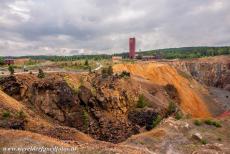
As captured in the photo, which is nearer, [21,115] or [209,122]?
[21,115]

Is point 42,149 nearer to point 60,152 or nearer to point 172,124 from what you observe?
point 60,152

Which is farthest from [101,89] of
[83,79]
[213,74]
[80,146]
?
[213,74]

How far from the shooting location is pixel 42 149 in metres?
21.8

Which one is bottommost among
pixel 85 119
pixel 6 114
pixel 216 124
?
pixel 85 119

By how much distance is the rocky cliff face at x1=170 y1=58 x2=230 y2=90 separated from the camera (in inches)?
5325

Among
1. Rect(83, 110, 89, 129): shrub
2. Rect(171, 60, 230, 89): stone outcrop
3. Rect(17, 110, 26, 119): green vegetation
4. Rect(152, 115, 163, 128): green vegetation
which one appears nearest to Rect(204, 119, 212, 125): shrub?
Rect(152, 115, 163, 128): green vegetation

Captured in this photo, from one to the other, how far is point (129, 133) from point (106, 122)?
12.0ft

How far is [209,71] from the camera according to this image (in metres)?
138

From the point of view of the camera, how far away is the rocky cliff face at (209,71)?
135250 mm

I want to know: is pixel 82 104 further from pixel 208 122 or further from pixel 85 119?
pixel 208 122

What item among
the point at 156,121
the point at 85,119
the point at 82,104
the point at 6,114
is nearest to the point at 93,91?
the point at 82,104

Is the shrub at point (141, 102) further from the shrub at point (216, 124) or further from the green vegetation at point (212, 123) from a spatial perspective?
the shrub at point (216, 124)

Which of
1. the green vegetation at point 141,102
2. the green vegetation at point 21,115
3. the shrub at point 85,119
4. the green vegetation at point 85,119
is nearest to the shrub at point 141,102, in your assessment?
the green vegetation at point 141,102

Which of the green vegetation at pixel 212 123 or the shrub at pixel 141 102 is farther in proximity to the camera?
the shrub at pixel 141 102
